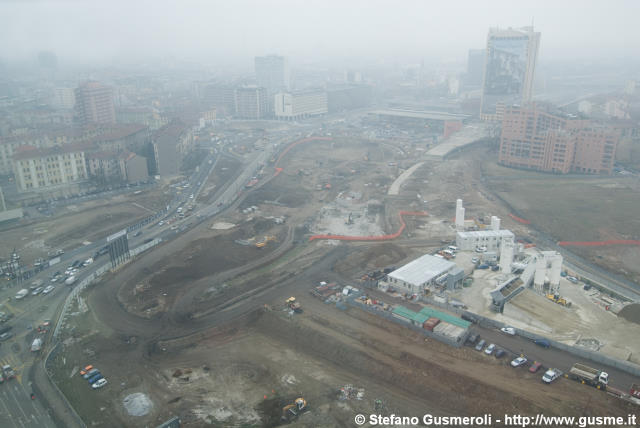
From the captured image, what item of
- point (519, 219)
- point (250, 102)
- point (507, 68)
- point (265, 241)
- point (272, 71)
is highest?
point (507, 68)

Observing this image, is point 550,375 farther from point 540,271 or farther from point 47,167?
point 47,167

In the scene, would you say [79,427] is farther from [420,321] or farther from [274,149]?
[274,149]

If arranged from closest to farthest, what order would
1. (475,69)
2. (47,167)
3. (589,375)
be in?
(589,375) → (47,167) → (475,69)

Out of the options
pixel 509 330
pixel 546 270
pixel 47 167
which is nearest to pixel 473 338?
pixel 509 330

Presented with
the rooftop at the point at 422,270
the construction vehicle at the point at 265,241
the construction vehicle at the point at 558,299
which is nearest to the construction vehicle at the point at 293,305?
the rooftop at the point at 422,270

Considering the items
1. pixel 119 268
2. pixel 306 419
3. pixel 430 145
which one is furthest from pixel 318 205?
pixel 430 145

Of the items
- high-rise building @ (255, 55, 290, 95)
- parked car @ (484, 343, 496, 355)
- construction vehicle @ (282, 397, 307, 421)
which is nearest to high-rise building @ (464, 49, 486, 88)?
high-rise building @ (255, 55, 290, 95)

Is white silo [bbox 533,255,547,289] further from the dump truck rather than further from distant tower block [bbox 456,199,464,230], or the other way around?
distant tower block [bbox 456,199,464,230]

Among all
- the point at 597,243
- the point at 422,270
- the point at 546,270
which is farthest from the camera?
the point at 597,243
